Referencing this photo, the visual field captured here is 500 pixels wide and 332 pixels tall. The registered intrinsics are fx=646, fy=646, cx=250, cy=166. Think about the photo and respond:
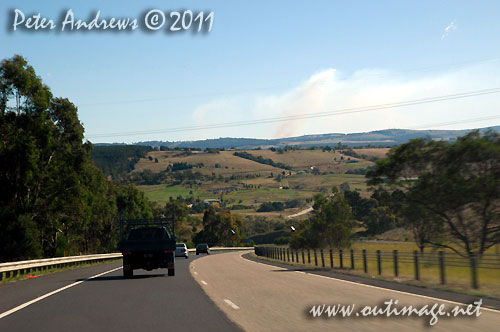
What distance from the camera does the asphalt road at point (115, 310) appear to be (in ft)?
36.8

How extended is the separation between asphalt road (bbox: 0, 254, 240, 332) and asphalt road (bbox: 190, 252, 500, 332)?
56cm

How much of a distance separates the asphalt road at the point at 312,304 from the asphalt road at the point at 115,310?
1.83 feet

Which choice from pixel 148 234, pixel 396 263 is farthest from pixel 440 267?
pixel 148 234

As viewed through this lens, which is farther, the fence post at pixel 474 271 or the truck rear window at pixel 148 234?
the truck rear window at pixel 148 234

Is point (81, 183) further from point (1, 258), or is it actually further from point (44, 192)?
point (1, 258)

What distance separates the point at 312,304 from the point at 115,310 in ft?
14.1

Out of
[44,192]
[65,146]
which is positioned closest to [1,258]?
[44,192]

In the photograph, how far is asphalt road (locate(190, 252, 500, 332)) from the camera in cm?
1089

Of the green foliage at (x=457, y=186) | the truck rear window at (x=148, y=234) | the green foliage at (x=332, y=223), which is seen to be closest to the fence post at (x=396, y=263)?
the truck rear window at (x=148, y=234)

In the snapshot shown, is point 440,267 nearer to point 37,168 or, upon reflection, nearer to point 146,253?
point 146,253

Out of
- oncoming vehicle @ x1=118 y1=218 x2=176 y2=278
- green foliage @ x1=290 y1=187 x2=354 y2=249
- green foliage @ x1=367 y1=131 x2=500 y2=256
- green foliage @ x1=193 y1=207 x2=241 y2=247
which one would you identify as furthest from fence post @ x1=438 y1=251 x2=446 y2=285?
green foliage @ x1=193 y1=207 x2=241 y2=247

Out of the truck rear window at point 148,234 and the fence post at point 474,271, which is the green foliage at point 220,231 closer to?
the truck rear window at point 148,234

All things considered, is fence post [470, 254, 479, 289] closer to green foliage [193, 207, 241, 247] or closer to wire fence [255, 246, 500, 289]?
wire fence [255, 246, 500, 289]

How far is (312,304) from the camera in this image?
1433cm
